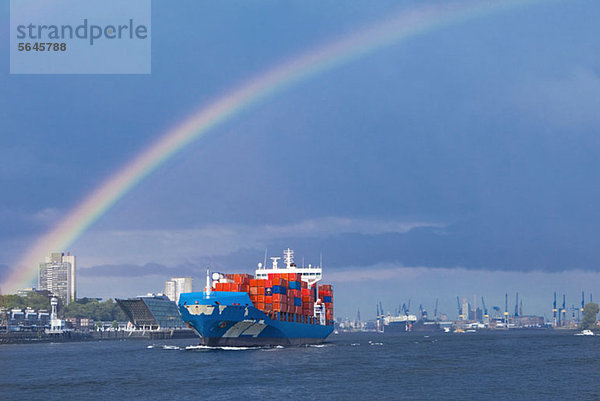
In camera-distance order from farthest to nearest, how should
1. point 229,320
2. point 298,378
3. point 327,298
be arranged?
point 327,298, point 229,320, point 298,378

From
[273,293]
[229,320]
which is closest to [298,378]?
[229,320]

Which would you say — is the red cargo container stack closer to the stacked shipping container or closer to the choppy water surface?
the stacked shipping container

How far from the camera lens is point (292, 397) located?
7144 cm

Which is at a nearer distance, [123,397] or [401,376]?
[123,397]

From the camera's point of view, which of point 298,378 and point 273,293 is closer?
point 298,378

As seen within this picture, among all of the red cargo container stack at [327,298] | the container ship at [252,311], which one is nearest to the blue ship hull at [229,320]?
the container ship at [252,311]

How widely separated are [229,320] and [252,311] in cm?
416

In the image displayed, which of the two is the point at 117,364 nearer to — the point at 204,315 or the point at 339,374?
the point at 204,315

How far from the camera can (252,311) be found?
127 m

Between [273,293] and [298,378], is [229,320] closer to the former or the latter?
[273,293]

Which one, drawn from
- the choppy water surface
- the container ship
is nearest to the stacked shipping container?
the container ship

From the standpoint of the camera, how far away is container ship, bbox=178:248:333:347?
125875mm

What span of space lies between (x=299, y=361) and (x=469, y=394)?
41.4 m

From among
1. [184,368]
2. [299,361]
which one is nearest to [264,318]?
[299,361]
